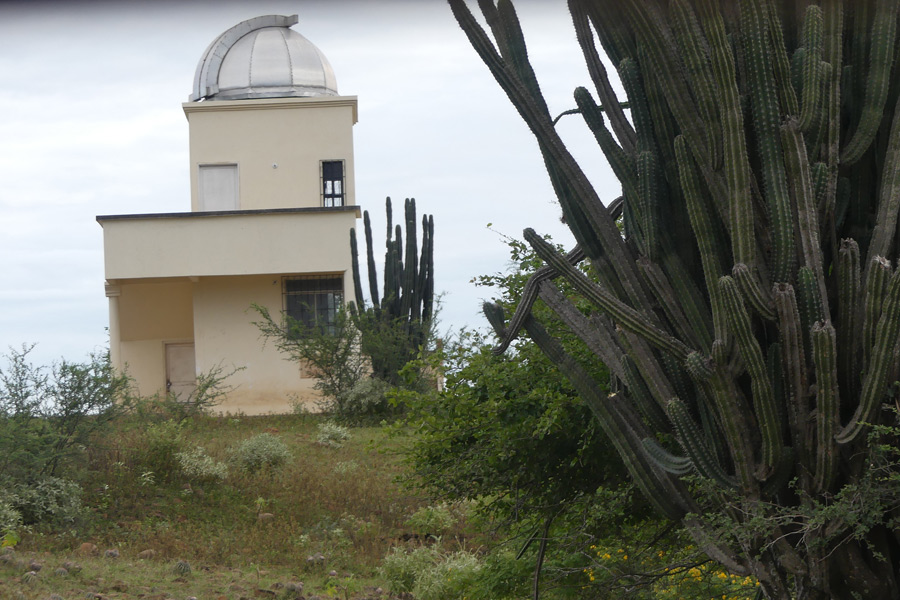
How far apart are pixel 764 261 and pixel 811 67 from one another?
0.94 metres

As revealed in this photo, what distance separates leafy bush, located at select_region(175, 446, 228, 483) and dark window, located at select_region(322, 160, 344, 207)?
11.9 m

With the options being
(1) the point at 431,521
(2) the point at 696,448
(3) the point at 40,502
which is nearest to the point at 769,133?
(2) the point at 696,448

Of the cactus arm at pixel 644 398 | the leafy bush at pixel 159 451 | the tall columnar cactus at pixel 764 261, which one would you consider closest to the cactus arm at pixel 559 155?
the tall columnar cactus at pixel 764 261

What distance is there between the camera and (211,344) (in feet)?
77.4

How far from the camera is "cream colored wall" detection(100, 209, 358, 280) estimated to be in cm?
2241

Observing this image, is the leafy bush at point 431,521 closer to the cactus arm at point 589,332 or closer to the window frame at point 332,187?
the cactus arm at point 589,332

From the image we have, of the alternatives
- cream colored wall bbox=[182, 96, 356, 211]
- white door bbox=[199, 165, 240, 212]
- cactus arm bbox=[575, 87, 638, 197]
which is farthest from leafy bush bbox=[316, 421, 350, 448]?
cactus arm bbox=[575, 87, 638, 197]

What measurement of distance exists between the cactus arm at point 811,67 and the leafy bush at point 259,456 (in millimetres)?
12283

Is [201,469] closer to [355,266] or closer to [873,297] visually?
[355,266]

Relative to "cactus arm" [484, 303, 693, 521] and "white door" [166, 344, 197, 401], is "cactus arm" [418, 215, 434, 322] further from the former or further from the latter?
"cactus arm" [484, 303, 693, 521]

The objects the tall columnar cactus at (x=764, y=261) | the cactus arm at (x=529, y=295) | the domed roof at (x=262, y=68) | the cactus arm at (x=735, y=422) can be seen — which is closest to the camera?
the tall columnar cactus at (x=764, y=261)

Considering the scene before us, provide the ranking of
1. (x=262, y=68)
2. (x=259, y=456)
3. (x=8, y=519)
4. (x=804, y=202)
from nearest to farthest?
(x=804, y=202)
(x=8, y=519)
(x=259, y=456)
(x=262, y=68)

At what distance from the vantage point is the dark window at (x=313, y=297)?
2342 cm

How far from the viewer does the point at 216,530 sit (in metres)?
12.8
